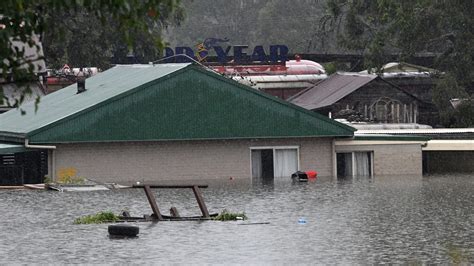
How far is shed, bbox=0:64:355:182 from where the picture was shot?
58469 millimetres

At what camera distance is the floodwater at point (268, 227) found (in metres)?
32.4

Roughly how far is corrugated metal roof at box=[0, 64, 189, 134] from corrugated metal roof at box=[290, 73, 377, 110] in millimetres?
13753

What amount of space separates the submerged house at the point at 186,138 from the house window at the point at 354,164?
0.15 feet

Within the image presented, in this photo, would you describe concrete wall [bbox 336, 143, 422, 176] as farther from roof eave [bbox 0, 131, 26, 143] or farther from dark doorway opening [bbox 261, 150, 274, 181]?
roof eave [bbox 0, 131, 26, 143]

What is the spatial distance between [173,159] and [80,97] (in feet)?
23.8

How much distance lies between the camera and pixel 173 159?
6031 cm

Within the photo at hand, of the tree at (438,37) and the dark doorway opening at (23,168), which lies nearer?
the dark doorway opening at (23,168)

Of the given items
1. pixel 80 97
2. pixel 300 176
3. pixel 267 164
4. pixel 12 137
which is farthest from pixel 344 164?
pixel 12 137

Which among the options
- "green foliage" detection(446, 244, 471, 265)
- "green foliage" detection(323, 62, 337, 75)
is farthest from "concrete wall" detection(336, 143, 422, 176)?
"green foliage" detection(323, 62, 337, 75)

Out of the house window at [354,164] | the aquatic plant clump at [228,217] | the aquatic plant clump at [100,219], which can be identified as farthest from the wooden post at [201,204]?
the house window at [354,164]

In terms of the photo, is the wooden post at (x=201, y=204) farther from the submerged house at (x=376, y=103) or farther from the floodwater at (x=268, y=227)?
the submerged house at (x=376, y=103)

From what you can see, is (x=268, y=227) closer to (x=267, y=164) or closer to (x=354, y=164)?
(x=267, y=164)

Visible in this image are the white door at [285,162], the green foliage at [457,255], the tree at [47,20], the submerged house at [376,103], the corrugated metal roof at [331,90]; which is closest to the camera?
the tree at [47,20]

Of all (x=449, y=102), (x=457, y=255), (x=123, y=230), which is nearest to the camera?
(x=457, y=255)
